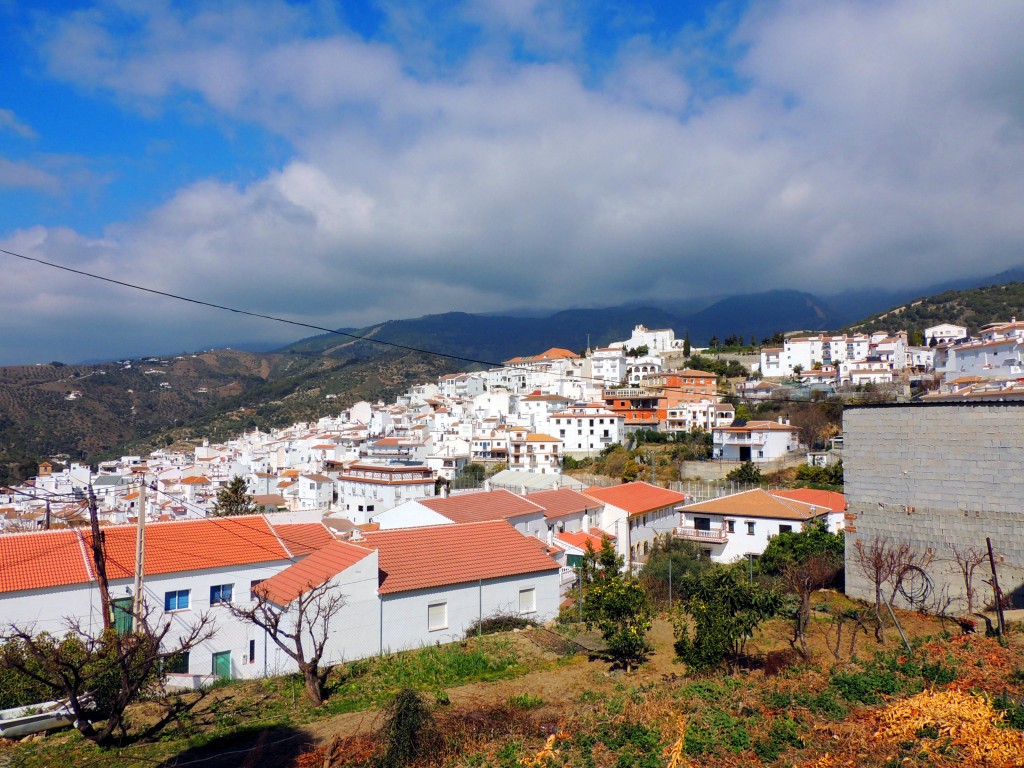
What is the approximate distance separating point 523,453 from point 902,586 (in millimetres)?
42633

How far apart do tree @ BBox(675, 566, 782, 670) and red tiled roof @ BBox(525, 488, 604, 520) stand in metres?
16.5

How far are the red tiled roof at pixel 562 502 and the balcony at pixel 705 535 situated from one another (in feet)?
13.2

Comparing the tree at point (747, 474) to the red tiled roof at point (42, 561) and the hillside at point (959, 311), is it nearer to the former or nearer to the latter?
the red tiled roof at point (42, 561)

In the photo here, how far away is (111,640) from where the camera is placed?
30.4 ft

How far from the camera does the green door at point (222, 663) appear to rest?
15615mm

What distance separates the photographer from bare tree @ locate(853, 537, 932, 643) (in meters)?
12.5

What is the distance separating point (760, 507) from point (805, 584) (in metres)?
15.7

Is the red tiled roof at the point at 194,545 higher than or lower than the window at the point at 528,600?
higher

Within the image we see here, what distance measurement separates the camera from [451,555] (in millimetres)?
15148

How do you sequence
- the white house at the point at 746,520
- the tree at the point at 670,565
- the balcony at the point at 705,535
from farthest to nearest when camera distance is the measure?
the balcony at the point at 705,535 < the white house at the point at 746,520 < the tree at the point at 670,565

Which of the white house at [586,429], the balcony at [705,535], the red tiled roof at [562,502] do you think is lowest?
the balcony at [705,535]

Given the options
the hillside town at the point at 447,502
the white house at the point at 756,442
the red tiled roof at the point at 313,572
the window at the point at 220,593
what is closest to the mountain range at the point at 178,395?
the hillside town at the point at 447,502

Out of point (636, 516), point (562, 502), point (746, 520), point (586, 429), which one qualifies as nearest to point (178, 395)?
point (586, 429)

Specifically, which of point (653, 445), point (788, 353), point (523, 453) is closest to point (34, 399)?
point (523, 453)
